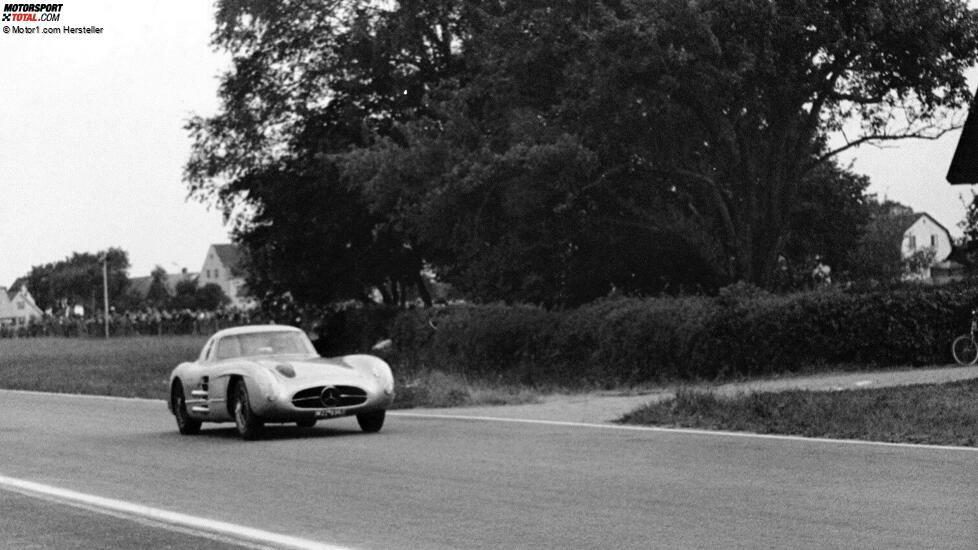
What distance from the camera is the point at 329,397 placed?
17.5 meters

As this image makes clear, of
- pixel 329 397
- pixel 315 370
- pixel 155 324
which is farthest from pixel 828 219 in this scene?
pixel 155 324

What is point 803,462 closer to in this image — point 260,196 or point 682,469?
point 682,469

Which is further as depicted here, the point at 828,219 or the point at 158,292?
the point at 158,292

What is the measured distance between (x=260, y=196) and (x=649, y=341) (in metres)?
28.7

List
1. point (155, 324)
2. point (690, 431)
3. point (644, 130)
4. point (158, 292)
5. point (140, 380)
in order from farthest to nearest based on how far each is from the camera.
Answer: point (158, 292) < point (155, 324) < point (140, 380) < point (644, 130) < point (690, 431)

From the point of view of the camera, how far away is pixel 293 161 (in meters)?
53.3

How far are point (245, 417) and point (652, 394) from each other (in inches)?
306

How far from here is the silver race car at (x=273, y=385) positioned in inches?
687

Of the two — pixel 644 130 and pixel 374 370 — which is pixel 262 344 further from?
pixel 644 130

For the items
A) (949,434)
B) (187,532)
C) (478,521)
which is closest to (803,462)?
(949,434)

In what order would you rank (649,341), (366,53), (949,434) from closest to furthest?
(949,434)
(649,341)
(366,53)

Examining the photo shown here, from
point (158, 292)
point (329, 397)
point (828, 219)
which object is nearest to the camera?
point (329, 397)

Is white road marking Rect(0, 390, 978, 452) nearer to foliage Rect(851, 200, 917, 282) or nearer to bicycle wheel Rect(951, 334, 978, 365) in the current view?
bicycle wheel Rect(951, 334, 978, 365)

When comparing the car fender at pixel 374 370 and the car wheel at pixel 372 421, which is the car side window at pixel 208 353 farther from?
the car wheel at pixel 372 421
